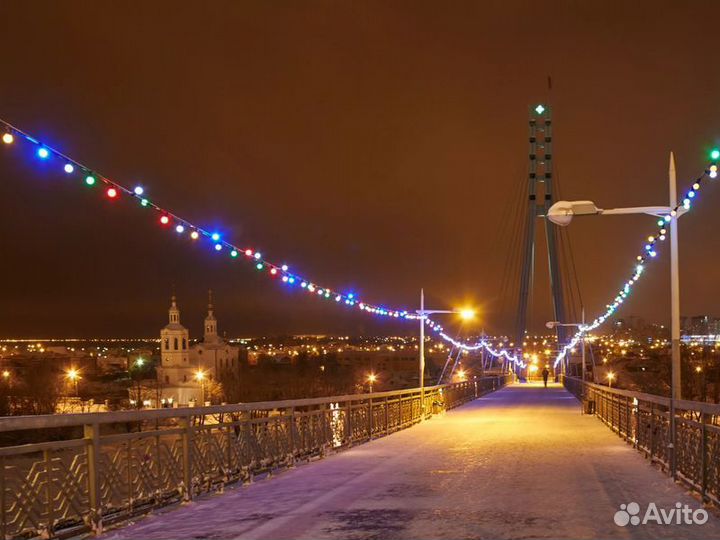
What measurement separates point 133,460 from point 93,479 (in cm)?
89

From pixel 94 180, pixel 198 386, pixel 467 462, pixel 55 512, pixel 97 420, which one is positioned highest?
pixel 94 180

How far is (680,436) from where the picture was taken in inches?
450

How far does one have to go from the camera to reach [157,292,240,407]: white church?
127m

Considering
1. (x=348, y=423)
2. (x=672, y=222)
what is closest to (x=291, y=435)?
(x=348, y=423)

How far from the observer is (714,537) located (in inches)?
302

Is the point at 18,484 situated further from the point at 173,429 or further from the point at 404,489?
the point at 404,489

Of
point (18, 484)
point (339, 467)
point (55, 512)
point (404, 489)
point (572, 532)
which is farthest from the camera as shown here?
point (339, 467)

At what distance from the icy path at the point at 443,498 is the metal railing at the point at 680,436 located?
0.27 metres

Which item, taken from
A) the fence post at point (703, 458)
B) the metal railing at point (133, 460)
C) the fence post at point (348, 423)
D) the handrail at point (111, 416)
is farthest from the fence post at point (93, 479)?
the fence post at point (348, 423)

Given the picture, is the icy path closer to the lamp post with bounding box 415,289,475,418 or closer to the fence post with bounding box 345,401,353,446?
the fence post with bounding box 345,401,353,446

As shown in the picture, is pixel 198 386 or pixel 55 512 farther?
pixel 198 386

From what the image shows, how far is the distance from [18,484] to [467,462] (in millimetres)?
8280

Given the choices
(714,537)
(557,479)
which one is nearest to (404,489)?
(557,479)

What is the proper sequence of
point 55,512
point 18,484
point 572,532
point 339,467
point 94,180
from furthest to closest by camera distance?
point 339,467 < point 94,180 < point 572,532 < point 55,512 < point 18,484
